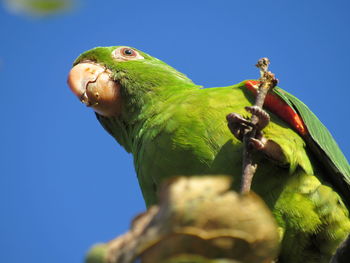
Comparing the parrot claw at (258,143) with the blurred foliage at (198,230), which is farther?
the parrot claw at (258,143)

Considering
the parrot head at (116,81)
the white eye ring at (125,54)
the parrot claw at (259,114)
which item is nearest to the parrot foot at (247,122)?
the parrot claw at (259,114)

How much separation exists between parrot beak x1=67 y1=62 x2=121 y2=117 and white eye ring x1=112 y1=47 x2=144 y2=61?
0.23m

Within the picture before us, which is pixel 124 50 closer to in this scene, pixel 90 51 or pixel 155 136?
pixel 90 51

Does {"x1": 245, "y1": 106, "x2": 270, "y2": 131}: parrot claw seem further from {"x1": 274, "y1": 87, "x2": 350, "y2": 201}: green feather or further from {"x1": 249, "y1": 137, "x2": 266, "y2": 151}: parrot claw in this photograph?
{"x1": 274, "y1": 87, "x2": 350, "y2": 201}: green feather

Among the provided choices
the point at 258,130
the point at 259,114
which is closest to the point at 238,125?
the point at 258,130

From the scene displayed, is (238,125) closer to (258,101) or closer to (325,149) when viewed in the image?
(258,101)

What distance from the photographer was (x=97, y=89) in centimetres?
446

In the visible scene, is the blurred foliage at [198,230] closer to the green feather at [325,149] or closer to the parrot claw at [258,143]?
the parrot claw at [258,143]

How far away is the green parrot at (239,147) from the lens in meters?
3.34

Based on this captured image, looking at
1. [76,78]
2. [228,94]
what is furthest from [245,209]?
[76,78]

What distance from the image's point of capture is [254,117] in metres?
2.76

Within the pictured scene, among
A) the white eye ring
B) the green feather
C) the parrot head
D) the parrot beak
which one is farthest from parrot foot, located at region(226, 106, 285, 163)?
the white eye ring

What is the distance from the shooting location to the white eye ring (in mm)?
4766

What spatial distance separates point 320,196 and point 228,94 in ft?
3.46
